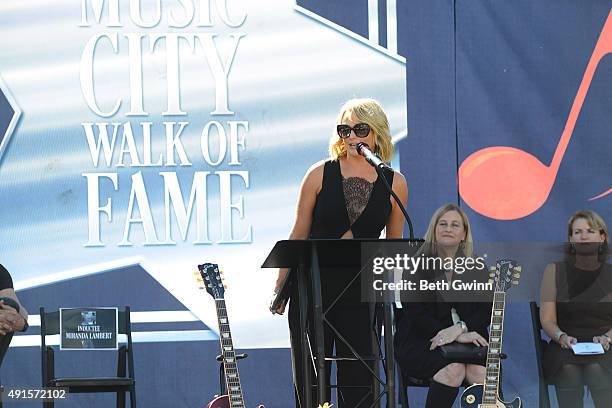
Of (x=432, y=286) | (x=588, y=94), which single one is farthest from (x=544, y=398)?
(x=588, y=94)

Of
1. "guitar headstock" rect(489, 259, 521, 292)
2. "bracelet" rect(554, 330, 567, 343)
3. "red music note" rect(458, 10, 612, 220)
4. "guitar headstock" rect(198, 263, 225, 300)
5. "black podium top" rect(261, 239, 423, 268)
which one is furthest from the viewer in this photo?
"red music note" rect(458, 10, 612, 220)

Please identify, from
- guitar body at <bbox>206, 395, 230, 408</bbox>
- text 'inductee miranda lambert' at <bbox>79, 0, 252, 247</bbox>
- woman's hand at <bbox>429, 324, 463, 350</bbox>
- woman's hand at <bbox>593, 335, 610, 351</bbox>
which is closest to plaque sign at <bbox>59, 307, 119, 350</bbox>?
text 'inductee miranda lambert' at <bbox>79, 0, 252, 247</bbox>

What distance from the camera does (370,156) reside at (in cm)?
416

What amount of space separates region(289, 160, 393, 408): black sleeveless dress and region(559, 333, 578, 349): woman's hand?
1.49 meters

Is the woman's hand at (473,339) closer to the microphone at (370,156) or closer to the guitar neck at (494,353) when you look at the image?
the guitar neck at (494,353)

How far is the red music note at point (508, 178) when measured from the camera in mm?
6590

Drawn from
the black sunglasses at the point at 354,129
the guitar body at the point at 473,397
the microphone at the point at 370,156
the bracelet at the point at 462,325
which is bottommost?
the guitar body at the point at 473,397

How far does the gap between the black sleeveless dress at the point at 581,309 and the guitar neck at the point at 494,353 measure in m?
0.48

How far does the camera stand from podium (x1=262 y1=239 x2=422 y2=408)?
414cm

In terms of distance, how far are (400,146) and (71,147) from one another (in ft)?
5.96

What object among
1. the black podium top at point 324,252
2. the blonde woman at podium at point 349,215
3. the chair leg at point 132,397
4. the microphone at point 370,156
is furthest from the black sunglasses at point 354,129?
the chair leg at point 132,397

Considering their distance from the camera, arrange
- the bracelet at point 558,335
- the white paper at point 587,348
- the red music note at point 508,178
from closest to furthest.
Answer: the white paper at point 587,348 → the bracelet at point 558,335 → the red music note at point 508,178

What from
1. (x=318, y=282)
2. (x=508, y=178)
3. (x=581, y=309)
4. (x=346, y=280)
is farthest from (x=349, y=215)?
(x=508, y=178)

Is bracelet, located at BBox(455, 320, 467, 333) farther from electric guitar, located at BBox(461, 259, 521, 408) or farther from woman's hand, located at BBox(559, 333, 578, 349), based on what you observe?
woman's hand, located at BBox(559, 333, 578, 349)
